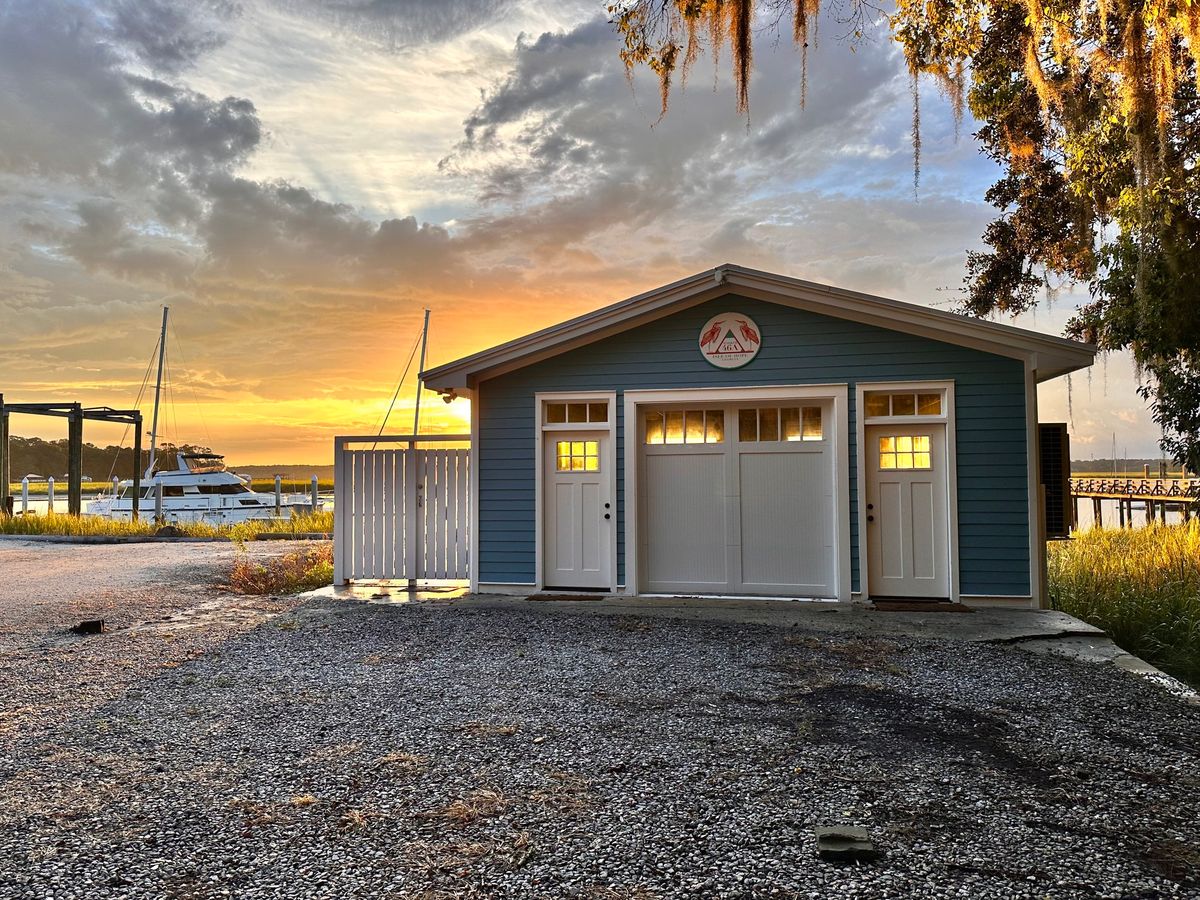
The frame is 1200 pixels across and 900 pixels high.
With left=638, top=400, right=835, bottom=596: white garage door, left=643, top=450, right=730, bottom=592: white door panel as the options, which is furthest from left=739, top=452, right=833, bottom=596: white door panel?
left=643, top=450, right=730, bottom=592: white door panel

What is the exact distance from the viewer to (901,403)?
8898mm

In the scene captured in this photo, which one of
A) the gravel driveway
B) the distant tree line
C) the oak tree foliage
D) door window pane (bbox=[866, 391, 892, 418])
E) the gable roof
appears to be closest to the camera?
the gravel driveway

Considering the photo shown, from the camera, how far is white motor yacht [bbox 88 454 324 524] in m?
25.2

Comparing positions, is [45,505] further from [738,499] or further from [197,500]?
[738,499]

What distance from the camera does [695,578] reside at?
9.41 meters

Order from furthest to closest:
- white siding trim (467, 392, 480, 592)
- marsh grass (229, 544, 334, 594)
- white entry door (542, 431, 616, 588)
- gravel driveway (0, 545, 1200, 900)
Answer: marsh grass (229, 544, 334, 594), white siding trim (467, 392, 480, 592), white entry door (542, 431, 616, 588), gravel driveway (0, 545, 1200, 900)

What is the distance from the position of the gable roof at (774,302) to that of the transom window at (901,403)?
620 mm

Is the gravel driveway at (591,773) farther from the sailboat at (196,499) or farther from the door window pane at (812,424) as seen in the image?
the sailboat at (196,499)

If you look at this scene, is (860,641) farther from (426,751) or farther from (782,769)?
(426,751)

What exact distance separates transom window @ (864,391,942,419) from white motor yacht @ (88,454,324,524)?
19.7 meters

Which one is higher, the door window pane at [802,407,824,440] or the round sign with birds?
the round sign with birds

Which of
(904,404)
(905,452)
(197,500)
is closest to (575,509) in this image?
(905,452)

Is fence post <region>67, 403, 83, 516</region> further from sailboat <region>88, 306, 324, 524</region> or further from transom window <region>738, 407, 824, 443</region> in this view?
transom window <region>738, 407, 824, 443</region>

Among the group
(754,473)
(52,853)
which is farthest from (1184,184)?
(52,853)
